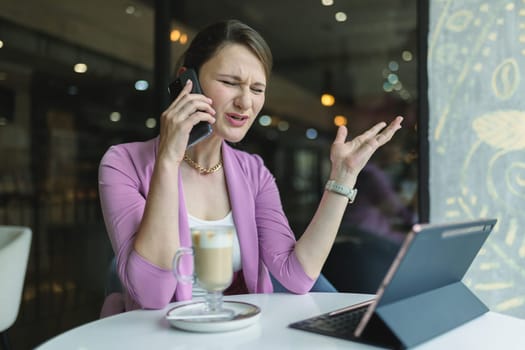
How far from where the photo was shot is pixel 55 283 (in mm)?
4234

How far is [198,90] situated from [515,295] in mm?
1740

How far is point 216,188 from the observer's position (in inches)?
70.6

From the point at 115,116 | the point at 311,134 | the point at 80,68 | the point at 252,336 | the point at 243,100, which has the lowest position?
the point at 252,336

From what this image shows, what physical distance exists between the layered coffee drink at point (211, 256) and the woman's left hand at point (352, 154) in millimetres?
491

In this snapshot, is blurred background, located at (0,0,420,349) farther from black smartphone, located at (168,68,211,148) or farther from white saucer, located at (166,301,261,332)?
white saucer, located at (166,301,261,332)

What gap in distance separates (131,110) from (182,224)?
10.1 feet

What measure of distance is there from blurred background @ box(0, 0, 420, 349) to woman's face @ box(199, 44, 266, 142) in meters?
2.16

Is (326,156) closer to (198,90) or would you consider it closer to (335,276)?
(335,276)

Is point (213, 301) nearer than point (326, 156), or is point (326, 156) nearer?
point (213, 301)

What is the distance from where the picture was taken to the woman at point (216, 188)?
136 cm

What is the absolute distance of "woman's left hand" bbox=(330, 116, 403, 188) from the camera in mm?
1470

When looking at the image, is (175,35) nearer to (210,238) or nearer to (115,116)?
(115,116)

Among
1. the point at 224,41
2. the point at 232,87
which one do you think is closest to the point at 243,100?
the point at 232,87

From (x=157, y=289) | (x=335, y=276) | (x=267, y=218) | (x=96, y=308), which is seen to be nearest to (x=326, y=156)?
(x=335, y=276)
